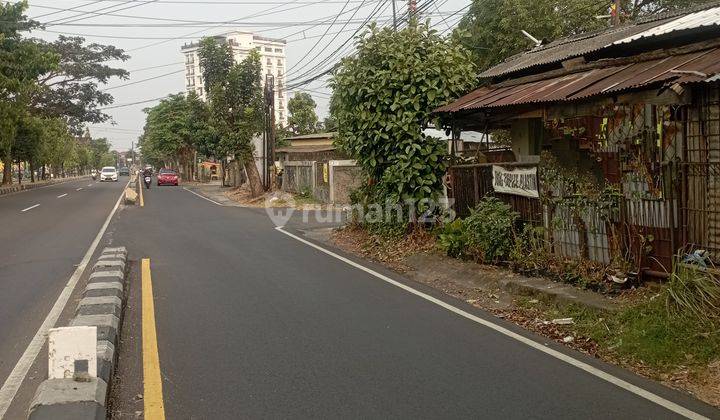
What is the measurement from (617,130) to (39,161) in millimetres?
54745

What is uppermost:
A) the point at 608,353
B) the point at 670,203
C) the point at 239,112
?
the point at 239,112

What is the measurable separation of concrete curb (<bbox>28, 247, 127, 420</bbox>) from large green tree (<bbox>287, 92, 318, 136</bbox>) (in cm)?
3639

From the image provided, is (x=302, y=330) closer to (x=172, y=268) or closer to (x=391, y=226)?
(x=172, y=268)

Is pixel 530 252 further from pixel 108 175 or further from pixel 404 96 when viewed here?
pixel 108 175

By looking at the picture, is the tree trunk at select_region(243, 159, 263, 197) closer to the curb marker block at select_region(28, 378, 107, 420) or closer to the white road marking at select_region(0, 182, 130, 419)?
the white road marking at select_region(0, 182, 130, 419)

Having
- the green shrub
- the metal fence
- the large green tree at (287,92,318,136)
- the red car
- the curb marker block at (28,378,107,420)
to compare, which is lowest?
the curb marker block at (28,378,107,420)

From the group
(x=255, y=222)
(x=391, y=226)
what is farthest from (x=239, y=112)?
(x=391, y=226)

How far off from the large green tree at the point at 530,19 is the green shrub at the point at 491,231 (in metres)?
13.0

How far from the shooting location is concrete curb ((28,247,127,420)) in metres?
4.10

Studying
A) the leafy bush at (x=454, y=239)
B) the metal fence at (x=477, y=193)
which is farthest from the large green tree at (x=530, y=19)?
the leafy bush at (x=454, y=239)

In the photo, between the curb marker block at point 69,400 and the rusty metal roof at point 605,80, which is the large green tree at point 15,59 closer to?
the rusty metal roof at point 605,80

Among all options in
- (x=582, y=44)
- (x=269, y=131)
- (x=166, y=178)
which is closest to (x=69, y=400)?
A: (x=582, y=44)

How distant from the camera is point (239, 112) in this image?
3166cm

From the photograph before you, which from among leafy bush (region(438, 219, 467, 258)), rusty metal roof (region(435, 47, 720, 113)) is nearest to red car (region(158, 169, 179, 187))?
rusty metal roof (region(435, 47, 720, 113))
